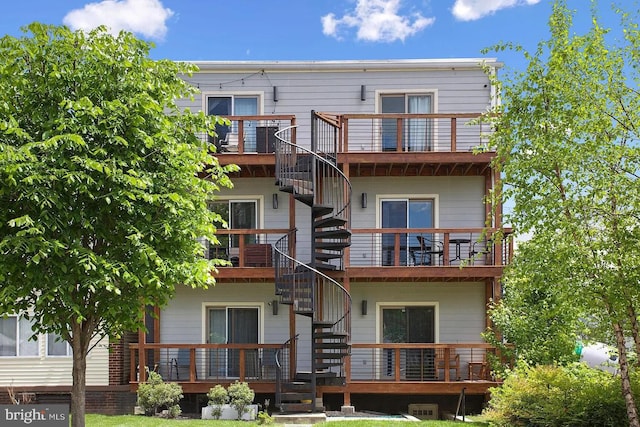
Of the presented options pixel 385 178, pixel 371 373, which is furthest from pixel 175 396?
pixel 385 178

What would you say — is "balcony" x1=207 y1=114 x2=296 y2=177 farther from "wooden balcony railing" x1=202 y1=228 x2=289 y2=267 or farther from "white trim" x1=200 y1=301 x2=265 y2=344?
"white trim" x1=200 y1=301 x2=265 y2=344

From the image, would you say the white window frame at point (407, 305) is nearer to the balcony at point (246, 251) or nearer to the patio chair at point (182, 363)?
the balcony at point (246, 251)

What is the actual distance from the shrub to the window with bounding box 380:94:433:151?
22.5 feet

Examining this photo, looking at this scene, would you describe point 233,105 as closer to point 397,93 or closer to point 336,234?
point 397,93

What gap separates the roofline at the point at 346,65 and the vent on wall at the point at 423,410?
807 centimetres

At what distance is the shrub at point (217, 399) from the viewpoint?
Result: 13.1 m

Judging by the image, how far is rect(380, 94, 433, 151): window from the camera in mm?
15961

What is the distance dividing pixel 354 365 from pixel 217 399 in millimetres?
3527

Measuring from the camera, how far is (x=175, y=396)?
13422 mm

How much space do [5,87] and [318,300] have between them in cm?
851

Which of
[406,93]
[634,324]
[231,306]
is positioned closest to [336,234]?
[231,306]

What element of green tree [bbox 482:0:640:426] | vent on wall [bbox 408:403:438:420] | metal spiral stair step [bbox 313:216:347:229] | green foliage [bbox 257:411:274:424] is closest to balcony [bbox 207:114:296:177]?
metal spiral stair step [bbox 313:216:347:229]

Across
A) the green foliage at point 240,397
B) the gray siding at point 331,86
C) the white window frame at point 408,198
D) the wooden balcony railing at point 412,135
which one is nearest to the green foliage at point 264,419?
the green foliage at point 240,397

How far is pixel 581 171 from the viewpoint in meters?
8.91
